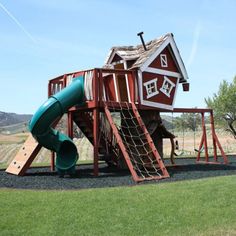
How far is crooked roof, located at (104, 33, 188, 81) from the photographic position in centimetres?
1614

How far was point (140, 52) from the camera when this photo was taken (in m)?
17.2

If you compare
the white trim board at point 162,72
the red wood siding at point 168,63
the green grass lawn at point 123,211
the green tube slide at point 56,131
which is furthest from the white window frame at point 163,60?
the green grass lawn at point 123,211

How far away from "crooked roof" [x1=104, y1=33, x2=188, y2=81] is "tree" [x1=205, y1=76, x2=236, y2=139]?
2945 centimetres

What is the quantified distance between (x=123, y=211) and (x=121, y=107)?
7174mm

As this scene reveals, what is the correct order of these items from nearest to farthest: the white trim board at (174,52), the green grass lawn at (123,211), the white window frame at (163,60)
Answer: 1. the green grass lawn at (123,211)
2. the white trim board at (174,52)
3. the white window frame at (163,60)

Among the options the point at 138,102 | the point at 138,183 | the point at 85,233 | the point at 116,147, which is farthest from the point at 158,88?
the point at 85,233

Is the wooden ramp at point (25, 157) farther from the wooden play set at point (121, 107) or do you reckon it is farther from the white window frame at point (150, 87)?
the white window frame at point (150, 87)

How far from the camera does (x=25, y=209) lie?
830 cm

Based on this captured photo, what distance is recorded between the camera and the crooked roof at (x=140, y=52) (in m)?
16.1

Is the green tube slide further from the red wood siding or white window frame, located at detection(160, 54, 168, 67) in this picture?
white window frame, located at detection(160, 54, 168, 67)

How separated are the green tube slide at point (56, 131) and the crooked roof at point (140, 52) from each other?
2.78 meters

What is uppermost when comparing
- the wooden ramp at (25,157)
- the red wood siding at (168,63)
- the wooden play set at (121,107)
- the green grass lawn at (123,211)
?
the red wood siding at (168,63)

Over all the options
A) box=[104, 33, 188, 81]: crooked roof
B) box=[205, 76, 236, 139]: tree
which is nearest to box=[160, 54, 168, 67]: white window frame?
box=[104, 33, 188, 81]: crooked roof

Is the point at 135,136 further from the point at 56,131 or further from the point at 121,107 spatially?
the point at 56,131
